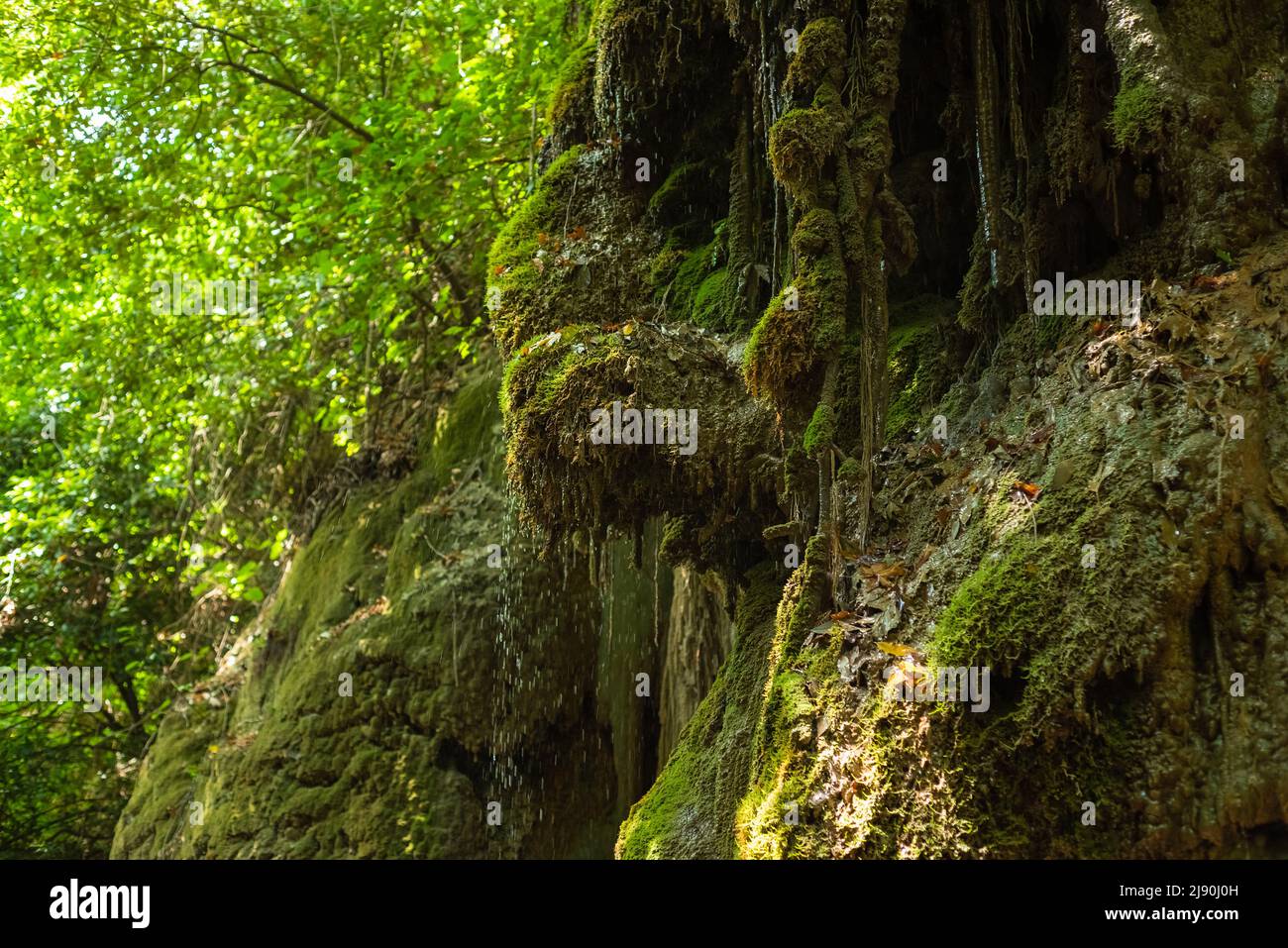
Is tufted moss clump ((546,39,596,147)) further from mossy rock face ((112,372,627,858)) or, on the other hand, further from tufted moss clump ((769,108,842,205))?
mossy rock face ((112,372,627,858))

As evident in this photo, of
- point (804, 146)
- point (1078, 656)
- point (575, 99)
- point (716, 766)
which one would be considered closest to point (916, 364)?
point (804, 146)

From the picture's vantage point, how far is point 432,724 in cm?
838

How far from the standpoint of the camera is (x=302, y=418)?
452 inches

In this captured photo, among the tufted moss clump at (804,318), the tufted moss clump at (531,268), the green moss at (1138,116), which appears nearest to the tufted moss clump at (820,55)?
the tufted moss clump at (804,318)

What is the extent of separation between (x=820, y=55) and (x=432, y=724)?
218 inches

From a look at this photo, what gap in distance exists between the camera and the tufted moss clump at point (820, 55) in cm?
490

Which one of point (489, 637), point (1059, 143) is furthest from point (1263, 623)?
point (489, 637)

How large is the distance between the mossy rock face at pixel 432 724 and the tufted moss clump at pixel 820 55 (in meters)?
4.68

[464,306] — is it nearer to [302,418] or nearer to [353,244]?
[353,244]

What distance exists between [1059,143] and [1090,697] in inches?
96.8

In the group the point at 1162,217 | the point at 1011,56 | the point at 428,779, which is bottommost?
the point at 428,779

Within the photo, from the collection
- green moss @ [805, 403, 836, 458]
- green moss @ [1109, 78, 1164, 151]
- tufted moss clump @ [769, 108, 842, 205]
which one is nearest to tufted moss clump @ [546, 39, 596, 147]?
tufted moss clump @ [769, 108, 842, 205]

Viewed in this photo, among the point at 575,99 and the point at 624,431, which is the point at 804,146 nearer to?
the point at 624,431

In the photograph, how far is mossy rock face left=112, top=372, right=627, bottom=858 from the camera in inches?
323
